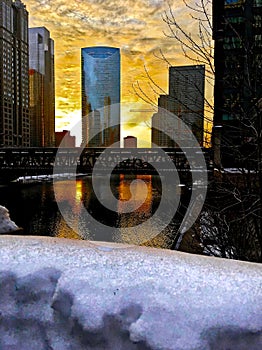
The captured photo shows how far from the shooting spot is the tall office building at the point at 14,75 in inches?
4318

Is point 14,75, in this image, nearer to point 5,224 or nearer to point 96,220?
point 96,220

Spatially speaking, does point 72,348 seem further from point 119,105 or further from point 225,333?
point 119,105

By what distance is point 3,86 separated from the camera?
113938 millimetres

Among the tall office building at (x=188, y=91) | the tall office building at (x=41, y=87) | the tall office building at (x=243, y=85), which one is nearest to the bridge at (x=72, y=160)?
the tall office building at (x=243, y=85)

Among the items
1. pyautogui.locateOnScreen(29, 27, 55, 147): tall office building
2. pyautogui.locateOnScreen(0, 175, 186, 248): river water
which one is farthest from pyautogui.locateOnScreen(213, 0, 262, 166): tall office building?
pyautogui.locateOnScreen(29, 27, 55, 147): tall office building

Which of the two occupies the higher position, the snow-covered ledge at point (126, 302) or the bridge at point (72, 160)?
the snow-covered ledge at point (126, 302)

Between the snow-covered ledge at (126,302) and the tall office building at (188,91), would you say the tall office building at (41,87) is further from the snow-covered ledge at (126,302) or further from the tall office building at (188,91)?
the snow-covered ledge at (126,302)

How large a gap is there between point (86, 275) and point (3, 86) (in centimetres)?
12122

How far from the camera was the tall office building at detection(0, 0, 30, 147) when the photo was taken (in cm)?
10969

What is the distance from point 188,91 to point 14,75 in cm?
12895

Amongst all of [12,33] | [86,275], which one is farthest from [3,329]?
[12,33]

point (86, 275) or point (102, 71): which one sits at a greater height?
point (102, 71)

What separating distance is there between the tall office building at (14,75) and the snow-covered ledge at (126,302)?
104 m

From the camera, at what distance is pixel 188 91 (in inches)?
234
